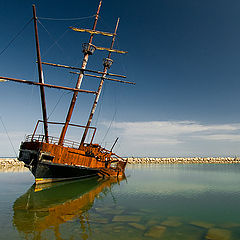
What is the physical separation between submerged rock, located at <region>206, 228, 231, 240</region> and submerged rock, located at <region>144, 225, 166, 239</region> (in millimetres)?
1822

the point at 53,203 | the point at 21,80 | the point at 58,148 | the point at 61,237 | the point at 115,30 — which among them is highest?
the point at 115,30

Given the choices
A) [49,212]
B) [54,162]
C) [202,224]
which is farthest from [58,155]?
[202,224]

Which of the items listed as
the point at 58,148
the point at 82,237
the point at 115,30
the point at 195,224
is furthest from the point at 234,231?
the point at 115,30

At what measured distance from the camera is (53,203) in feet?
38.7

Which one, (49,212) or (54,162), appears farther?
(54,162)

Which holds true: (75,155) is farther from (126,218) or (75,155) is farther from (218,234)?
(218,234)

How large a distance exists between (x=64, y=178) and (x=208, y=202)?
45.2ft

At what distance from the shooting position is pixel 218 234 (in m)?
7.37

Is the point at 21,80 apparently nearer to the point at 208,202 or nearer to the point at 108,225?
the point at 108,225

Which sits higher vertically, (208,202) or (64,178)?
(208,202)

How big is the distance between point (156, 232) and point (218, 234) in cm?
262

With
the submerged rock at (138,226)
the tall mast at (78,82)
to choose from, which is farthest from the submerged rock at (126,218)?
the tall mast at (78,82)

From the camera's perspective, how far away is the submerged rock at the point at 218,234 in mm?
7023

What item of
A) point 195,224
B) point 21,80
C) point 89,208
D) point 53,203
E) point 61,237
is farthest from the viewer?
point 21,80
